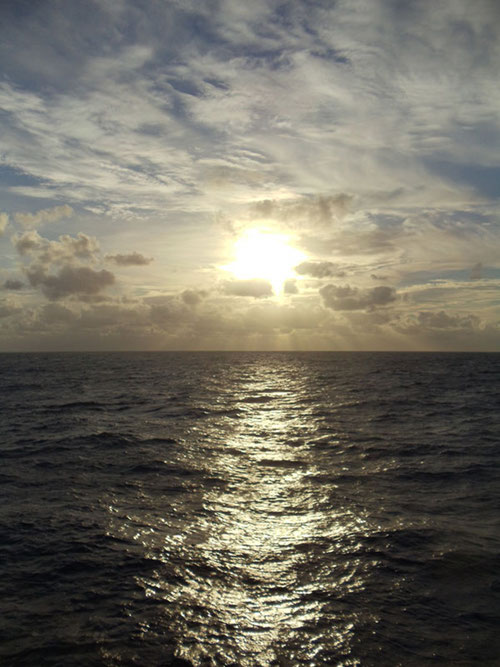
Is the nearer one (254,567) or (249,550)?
(254,567)

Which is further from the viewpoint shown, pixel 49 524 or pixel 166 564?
pixel 49 524

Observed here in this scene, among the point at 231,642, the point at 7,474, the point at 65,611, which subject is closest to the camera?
the point at 231,642

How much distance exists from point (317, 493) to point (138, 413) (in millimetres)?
20854

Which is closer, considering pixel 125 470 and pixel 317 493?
pixel 317 493

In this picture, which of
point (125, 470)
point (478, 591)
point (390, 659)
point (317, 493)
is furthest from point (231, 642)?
point (125, 470)

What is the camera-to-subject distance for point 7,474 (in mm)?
17016

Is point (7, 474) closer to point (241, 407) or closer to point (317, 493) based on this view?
point (317, 493)

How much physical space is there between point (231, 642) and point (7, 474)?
1299 centimetres

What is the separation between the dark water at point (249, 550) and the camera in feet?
24.5

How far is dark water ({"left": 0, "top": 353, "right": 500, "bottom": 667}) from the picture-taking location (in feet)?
24.5

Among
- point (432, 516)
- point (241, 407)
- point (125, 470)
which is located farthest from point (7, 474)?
point (241, 407)

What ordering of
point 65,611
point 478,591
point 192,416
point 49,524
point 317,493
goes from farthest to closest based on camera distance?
point 192,416 < point 317,493 < point 49,524 < point 478,591 < point 65,611

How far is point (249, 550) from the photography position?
1077 cm

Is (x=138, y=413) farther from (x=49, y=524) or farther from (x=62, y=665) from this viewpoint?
(x=62, y=665)
